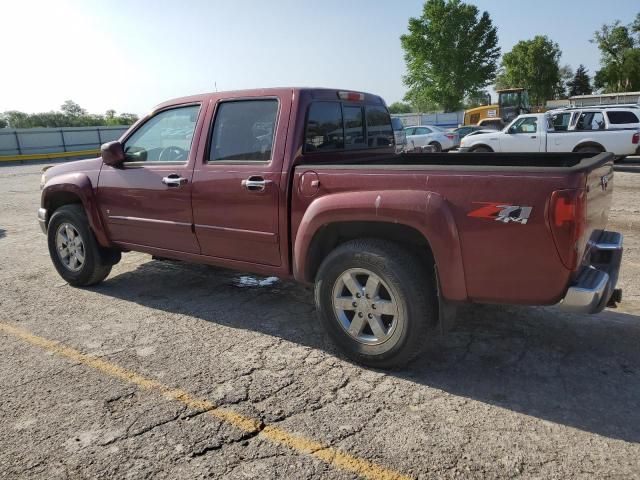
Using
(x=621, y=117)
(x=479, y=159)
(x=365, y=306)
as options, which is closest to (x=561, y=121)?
(x=621, y=117)

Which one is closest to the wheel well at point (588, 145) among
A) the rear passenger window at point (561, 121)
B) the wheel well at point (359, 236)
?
the rear passenger window at point (561, 121)

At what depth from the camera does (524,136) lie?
51.3ft

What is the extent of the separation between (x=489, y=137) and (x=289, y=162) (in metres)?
13.8

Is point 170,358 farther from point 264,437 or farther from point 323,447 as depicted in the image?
point 323,447

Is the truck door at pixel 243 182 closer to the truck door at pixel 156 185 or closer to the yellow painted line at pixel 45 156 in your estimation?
the truck door at pixel 156 185

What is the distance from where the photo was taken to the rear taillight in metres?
2.78

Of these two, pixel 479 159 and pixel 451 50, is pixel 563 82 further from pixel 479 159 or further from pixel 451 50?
pixel 479 159

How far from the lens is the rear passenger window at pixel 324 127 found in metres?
4.05

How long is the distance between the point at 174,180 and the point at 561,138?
1349cm

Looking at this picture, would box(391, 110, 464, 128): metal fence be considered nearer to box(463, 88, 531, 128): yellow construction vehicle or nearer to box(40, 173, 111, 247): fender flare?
box(463, 88, 531, 128): yellow construction vehicle

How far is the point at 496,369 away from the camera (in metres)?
3.56

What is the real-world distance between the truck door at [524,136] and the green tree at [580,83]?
84.6m

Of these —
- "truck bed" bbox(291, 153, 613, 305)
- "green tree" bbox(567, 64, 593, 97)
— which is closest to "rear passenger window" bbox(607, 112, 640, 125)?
"truck bed" bbox(291, 153, 613, 305)

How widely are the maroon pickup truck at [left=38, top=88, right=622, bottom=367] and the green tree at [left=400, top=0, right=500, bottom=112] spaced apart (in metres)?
62.9
